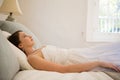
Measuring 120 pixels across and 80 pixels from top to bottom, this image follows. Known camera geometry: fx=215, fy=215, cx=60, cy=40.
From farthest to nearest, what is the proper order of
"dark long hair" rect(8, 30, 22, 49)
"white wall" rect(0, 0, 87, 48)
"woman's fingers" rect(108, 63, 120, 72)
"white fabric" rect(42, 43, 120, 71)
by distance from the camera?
"white wall" rect(0, 0, 87, 48) < "dark long hair" rect(8, 30, 22, 49) < "white fabric" rect(42, 43, 120, 71) < "woman's fingers" rect(108, 63, 120, 72)

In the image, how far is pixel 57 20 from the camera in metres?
3.21

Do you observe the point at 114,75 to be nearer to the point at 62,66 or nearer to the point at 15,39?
the point at 62,66

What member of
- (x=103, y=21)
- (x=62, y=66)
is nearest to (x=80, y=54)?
(x=62, y=66)

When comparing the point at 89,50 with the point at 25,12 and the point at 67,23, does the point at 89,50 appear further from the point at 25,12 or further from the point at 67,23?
the point at 25,12

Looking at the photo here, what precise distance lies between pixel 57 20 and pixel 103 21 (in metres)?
0.70

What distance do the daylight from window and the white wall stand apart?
280 millimetres

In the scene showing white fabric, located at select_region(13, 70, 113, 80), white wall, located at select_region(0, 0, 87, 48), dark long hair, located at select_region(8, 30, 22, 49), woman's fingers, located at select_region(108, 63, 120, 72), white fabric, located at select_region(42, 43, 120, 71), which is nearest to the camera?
white fabric, located at select_region(13, 70, 113, 80)

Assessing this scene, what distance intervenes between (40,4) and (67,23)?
19.3 inches

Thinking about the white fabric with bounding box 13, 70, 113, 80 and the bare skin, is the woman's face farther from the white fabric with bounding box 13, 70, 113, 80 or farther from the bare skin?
the white fabric with bounding box 13, 70, 113, 80

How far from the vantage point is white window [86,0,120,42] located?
10.5ft

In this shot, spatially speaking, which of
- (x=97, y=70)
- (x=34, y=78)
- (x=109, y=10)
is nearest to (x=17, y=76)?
(x=34, y=78)

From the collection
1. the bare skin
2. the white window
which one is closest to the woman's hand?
the bare skin

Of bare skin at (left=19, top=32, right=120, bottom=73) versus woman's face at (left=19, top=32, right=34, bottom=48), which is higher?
woman's face at (left=19, top=32, right=34, bottom=48)

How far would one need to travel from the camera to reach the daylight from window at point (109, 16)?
323cm
